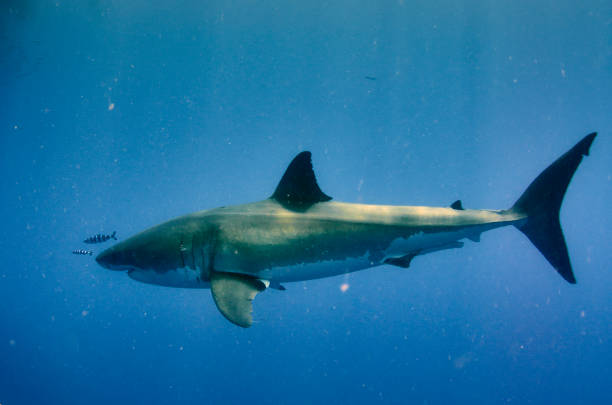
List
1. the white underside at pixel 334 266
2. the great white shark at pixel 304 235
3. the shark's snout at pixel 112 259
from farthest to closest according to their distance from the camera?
1. the shark's snout at pixel 112 259
2. the white underside at pixel 334 266
3. the great white shark at pixel 304 235

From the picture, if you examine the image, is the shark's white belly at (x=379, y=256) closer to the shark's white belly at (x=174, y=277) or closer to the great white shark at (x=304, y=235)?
the great white shark at (x=304, y=235)

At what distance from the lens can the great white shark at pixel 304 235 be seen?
439cm

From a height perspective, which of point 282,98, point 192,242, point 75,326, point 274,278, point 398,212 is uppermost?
point 282,98

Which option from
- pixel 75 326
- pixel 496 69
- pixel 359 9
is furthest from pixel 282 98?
pixel 75 326

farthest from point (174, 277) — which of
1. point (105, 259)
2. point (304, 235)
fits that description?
point (304, 235)

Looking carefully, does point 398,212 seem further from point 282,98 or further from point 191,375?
point 282,98

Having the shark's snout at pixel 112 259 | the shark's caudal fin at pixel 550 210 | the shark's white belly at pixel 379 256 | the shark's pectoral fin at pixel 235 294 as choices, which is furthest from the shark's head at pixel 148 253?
the shark's caudal fin at pixel 550 210

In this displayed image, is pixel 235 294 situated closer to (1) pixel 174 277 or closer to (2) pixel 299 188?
(1) pixel 174 277

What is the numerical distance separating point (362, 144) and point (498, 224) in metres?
47.7

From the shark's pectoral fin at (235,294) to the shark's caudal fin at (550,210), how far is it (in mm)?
4289

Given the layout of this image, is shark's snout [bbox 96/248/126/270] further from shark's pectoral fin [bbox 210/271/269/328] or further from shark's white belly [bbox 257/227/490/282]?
shark's white belly [bbox 257/227/490/282]

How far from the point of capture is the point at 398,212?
4.86 m

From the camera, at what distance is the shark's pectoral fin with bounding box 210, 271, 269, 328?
3533 millimetres

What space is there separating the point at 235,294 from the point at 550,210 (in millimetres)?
4951
